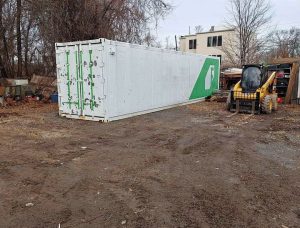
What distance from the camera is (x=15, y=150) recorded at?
6.50 meters

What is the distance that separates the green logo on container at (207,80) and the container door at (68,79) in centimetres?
728

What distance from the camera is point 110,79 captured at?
980 centimetres

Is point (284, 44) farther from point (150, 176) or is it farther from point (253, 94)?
point (150, 176)

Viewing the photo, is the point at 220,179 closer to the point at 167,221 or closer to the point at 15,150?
the point at 167,221

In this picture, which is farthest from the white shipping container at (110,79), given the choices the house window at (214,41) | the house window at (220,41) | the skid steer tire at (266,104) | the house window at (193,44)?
the house window at (193,44)

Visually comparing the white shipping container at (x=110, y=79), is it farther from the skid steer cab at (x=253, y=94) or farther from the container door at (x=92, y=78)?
the skid steer cab at (x=253, y=94)

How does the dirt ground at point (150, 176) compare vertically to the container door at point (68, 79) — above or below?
below

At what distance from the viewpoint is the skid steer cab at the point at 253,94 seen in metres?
11.5

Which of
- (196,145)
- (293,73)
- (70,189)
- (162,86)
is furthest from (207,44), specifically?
(70,189)

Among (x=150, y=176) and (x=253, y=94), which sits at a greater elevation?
(x=253, y=94)

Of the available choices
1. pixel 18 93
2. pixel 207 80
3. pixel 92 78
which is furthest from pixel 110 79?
pixel 207 80

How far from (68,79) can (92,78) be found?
1229 mm

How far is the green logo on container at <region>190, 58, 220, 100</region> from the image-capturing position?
1644cm

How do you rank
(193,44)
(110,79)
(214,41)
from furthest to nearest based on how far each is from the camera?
1. (193,44)
2. (214,41)
3. (110,79)
